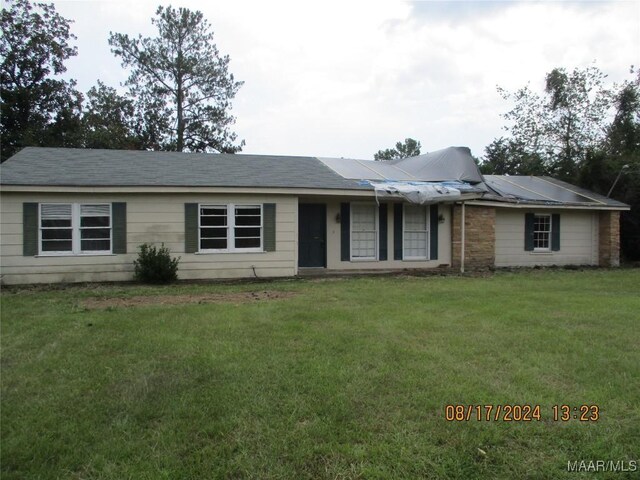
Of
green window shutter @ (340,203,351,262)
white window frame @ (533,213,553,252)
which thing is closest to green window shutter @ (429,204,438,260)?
green window shutter @ (340,203,351,262)

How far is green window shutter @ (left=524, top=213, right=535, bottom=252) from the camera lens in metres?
16.0

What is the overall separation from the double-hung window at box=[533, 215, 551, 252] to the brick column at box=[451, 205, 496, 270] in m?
2.82

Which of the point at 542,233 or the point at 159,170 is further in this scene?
the point at 542,233

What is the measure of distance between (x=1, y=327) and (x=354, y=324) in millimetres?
4864

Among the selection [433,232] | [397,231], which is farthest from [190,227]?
[433,232]

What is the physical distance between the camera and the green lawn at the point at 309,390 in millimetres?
2799

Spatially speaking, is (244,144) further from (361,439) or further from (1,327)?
(361,439)

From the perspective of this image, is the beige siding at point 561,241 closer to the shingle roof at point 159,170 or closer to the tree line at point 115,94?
the shingle roof at point 159,170

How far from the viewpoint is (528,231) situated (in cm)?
1603

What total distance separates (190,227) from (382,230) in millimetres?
5811

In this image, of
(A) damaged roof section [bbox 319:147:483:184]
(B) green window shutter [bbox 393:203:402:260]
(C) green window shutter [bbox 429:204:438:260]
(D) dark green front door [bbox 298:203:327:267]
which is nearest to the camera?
(D) dark green front door [bbox 298:203:327:267]

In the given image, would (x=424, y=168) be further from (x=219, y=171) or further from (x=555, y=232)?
(x=219, y=171)

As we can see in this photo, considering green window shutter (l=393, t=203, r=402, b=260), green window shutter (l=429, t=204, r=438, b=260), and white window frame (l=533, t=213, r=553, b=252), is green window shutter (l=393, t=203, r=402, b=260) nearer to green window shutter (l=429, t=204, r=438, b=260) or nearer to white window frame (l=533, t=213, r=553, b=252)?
green window shutter (l=429, t=204, r=438, b=260)

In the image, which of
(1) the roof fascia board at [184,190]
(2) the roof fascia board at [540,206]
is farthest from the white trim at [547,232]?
(1) the roof fascia board at [184,190]
